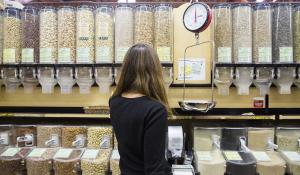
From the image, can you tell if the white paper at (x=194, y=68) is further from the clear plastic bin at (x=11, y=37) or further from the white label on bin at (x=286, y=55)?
the clear plastic bin at (x=11, y=37)

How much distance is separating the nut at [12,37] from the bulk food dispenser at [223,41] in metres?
1.19

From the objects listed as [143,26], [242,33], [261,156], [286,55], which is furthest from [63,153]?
[286,55]

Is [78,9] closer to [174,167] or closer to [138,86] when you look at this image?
[138,86]

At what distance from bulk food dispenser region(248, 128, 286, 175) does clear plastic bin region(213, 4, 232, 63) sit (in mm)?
463

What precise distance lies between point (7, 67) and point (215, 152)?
1337 mm

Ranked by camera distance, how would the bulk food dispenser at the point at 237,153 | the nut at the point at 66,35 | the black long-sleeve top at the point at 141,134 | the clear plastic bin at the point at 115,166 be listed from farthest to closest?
the nut at the point at 66,35
the clear plastic bin at the point at 115,166
the bulk food dispenser at the point at 237,153
the black long-sleeve top at the point at 141,134

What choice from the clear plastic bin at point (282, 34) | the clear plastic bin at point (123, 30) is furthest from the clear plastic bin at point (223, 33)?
the clear plastic bin at point (123, 30)

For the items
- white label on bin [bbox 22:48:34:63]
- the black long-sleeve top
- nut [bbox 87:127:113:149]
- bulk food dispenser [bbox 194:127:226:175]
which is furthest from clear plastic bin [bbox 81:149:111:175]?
white label on bin [bbox 22:48:34:63]

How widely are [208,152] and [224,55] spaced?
0.57 metres

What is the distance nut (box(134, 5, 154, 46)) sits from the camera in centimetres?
177

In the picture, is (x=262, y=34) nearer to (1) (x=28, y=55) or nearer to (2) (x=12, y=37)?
(1) (x=28, y=55)

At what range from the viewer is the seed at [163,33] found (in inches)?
68.9

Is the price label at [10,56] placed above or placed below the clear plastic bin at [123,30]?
below

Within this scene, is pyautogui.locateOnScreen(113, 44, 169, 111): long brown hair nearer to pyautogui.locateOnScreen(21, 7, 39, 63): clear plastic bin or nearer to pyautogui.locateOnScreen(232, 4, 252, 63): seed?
pyautogui.locateOnScreen(232, 4, 252, 63): seed
